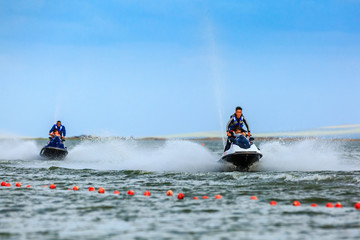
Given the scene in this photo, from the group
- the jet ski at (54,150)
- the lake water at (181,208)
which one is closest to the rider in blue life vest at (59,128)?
the jet ski at (54,150)

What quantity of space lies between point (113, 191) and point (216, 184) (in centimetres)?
346

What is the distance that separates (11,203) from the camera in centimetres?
1147

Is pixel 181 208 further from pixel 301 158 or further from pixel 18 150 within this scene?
pixel 18 150

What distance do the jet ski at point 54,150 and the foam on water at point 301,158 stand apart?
12930mm

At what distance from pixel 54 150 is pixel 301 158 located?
605 inches

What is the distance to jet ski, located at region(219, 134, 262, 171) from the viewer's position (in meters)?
19.5

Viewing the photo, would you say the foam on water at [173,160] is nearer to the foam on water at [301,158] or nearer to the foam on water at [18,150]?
the foam on water at [301,158]

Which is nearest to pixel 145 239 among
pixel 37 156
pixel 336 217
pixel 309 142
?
pixel 336 217

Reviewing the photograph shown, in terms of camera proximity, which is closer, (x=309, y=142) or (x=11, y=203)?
(x=11, y=203)

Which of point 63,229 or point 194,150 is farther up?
point 194,150

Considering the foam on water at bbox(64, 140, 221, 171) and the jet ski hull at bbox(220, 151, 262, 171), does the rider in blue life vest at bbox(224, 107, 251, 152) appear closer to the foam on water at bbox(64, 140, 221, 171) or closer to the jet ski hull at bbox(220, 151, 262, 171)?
the jet ski hull at bbox(220, 151, 262, 171)

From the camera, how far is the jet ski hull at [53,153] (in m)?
29.8

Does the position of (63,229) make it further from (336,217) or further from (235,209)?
(336,217)

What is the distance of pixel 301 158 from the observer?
2330cm
